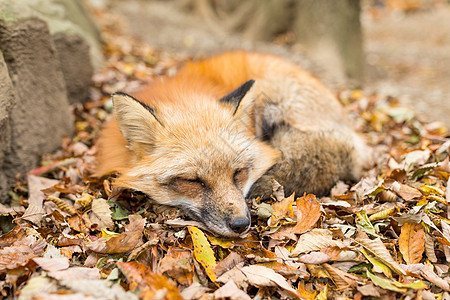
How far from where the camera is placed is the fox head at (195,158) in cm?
221

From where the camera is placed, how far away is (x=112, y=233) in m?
2.30

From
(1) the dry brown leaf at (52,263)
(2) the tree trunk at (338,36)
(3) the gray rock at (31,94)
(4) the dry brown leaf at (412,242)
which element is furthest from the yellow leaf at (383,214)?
(2) the tree trunk at (338,36)

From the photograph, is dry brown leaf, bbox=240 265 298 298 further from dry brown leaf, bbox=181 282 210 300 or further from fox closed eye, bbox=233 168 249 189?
fox closed eye, bbox=233 168 249 189

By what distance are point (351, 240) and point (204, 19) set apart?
9011 millimetres

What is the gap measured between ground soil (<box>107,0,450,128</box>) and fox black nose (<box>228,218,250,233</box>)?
362cm

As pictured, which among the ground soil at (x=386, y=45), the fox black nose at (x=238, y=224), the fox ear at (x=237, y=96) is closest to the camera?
the fox black nose at (x=238, y=224)

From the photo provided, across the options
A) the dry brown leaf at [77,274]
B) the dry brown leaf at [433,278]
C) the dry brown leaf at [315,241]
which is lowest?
the dry brown leaf at [433,278]

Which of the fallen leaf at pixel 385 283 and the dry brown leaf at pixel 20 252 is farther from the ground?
the dry brown leaf at pixel 20 252

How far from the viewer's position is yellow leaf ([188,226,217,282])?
2.03 metres

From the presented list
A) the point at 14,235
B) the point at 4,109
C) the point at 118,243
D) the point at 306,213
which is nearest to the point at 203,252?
the point at 118,243

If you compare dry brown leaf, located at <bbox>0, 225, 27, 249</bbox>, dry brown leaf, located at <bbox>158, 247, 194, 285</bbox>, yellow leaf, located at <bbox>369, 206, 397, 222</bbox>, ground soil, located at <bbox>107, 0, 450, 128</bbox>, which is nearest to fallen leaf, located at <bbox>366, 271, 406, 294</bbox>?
yellow leaf, located at <bbox>369, 206, 397, 222</bbox>

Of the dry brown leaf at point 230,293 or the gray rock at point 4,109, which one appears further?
the gray rock at point 4,109

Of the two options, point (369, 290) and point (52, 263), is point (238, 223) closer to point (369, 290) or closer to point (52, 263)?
point (369, 290)

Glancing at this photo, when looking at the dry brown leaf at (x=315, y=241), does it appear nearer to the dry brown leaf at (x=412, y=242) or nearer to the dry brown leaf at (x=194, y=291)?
the dry brown leaf at (x=412, y=242)
